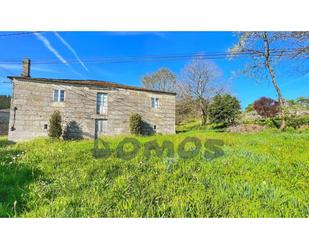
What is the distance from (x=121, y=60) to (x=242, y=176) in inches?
117

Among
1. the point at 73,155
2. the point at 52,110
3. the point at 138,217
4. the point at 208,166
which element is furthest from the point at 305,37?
the point at 52,110

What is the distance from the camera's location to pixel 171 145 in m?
4.46

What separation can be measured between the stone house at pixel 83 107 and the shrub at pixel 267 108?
4409 millimetres

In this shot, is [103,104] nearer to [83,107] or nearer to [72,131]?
[83,107]

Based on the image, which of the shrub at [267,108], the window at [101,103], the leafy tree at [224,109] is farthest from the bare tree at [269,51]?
the window at [101,103]

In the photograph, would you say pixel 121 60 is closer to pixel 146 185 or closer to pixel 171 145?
pixel 171 145

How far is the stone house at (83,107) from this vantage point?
5301 mm

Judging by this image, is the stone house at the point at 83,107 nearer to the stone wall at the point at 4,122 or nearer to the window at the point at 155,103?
the window at the point at 155,103

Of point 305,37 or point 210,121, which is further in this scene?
point 210,121

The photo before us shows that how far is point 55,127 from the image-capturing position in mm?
5516

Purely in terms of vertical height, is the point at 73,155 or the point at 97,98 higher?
the point at 97,98

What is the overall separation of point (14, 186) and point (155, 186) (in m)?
1.43

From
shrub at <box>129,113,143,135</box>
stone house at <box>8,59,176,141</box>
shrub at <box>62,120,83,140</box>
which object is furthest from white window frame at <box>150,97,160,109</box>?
shrub at <box>62,120,83,140</box>

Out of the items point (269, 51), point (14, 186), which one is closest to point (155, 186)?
point (14, 186)
